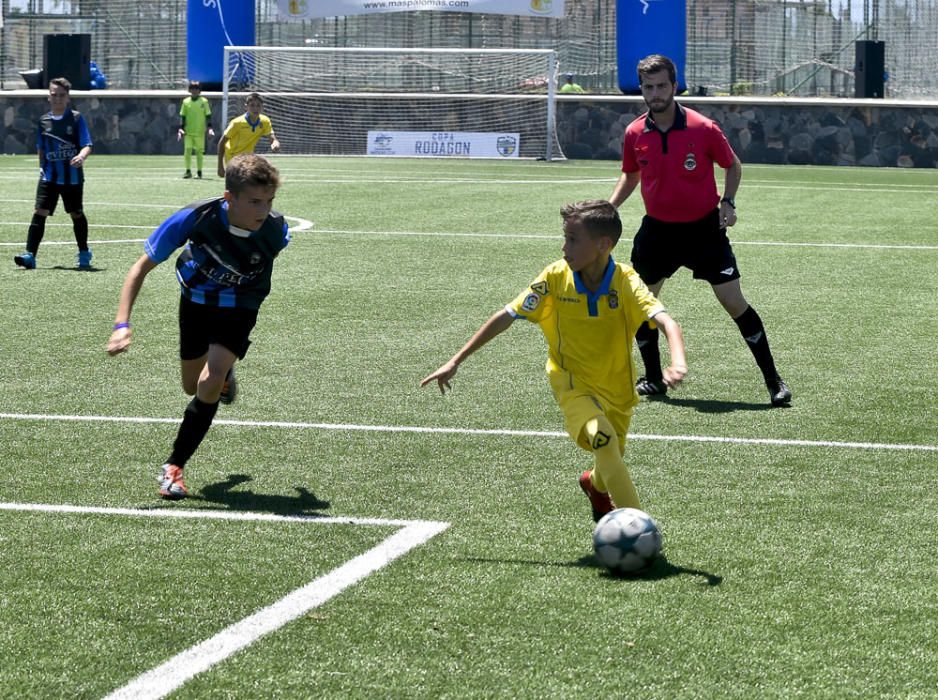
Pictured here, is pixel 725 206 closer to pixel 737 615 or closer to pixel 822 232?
pixel 737 615

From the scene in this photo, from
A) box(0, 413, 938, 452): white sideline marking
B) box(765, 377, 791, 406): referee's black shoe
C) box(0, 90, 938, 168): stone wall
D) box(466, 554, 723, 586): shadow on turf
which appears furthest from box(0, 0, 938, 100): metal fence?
box(466, 554, 723, 586): shadow on turf

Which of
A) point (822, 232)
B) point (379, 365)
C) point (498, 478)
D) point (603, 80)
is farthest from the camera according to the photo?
point (603, 80)

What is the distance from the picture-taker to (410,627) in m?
4.87

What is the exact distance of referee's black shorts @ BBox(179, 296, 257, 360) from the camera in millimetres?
6938

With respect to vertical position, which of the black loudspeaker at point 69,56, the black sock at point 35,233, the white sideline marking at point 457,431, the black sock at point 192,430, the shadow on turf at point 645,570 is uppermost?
the black loudspeaker at point 69,56

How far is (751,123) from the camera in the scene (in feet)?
126

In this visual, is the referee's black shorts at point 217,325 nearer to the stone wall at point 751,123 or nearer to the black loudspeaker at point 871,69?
the stone wall at point 751,123

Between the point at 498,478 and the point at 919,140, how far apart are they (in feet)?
108

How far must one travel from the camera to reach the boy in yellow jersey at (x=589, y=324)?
5.88 meters

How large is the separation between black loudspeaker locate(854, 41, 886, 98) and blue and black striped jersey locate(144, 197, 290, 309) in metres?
34.8

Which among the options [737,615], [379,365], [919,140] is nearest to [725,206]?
[379,365]

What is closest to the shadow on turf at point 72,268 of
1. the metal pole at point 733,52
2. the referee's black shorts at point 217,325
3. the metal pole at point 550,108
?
the referee's black shorts at point 217,325

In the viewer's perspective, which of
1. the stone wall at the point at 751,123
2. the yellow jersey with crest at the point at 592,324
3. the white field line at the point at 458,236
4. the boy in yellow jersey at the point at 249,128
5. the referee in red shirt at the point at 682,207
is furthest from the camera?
the stone wall at the point at 751,123

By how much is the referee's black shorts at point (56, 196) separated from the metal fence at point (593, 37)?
27447mm
